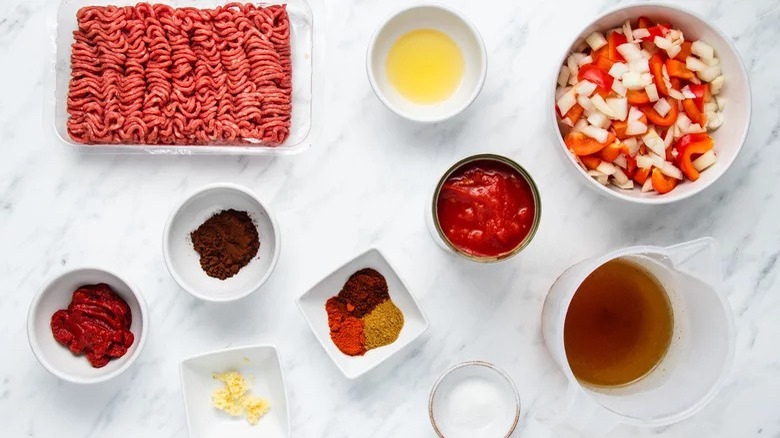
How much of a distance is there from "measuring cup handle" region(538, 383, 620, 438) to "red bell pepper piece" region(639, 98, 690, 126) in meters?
0.70

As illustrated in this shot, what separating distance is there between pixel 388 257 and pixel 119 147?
2.52 ft

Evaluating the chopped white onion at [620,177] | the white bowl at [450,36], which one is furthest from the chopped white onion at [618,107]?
the white bowl at [450,36]

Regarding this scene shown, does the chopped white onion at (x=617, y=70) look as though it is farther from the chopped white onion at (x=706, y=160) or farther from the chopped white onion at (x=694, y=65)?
the chopped white onion at (x=706, y=160)

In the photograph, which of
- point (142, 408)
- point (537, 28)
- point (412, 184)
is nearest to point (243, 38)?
point (412, 184)

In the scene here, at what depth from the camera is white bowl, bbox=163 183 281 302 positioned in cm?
203

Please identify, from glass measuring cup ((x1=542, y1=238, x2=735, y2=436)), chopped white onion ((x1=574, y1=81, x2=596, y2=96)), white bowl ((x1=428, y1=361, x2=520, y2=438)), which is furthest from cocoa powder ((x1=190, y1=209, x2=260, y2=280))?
chopped white onion ((x1=574, y1=81, x2=596, y2=96))

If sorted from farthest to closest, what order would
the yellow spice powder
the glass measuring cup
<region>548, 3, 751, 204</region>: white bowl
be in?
the yellow spice powder → <region>548, 3, 751, 204</region>: white bowl → the glass measuring cup

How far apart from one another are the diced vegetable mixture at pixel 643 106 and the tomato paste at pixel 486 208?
20 cm

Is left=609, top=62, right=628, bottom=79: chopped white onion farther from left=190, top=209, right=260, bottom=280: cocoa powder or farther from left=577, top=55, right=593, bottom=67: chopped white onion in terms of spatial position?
left=190, top=209, right=260, bottom=280: cocoa powder

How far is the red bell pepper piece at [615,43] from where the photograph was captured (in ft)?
6.64

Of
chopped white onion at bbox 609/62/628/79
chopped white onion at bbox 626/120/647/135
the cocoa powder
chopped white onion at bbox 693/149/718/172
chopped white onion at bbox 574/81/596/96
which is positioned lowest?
the cocoa powder

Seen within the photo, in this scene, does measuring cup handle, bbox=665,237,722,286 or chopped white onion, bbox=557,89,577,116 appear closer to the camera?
measuring cup handle, bbox=665,237,722,286

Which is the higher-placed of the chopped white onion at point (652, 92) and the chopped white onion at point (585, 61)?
the chopped white onion at point (585, 61)

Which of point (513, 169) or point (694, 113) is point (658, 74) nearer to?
point (694, 113)
